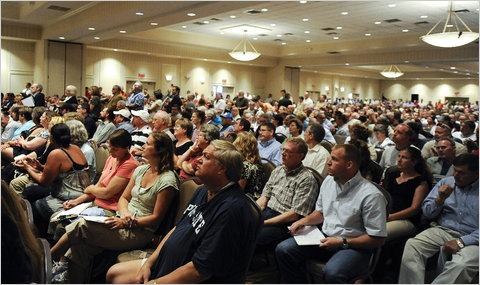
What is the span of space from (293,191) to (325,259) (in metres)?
0.64

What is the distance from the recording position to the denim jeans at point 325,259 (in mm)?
2788

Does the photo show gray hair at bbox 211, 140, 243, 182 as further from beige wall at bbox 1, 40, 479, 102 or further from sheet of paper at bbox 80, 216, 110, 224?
beige wall at bbox 1, 40, 479, 102

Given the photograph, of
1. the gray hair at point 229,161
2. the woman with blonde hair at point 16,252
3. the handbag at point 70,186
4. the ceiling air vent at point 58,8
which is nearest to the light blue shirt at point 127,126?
the handbag at point 70,186

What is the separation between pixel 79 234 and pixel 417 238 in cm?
244

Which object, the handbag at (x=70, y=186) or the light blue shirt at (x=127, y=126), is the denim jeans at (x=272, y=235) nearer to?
the handbag at (x=70, y=186)

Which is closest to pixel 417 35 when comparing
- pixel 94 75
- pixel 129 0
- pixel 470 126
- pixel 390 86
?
pixel 470 126

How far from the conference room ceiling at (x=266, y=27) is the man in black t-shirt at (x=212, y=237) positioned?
6.43 metres

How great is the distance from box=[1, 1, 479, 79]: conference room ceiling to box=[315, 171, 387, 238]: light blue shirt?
5.94 m

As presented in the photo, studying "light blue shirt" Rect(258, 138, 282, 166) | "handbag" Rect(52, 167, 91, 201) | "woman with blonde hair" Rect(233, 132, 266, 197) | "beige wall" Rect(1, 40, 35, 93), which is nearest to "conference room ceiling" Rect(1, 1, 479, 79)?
"beige wall" Rect(1, 40, 35, 93)

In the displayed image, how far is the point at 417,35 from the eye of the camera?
1470 cm

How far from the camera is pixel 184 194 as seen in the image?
3156mm

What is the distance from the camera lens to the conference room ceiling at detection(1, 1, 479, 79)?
10336mm

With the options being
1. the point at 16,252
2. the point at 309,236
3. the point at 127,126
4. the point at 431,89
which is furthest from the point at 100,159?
the point at 431,89

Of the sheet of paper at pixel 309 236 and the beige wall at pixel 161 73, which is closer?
the sheet of paper at pixel 309 236
